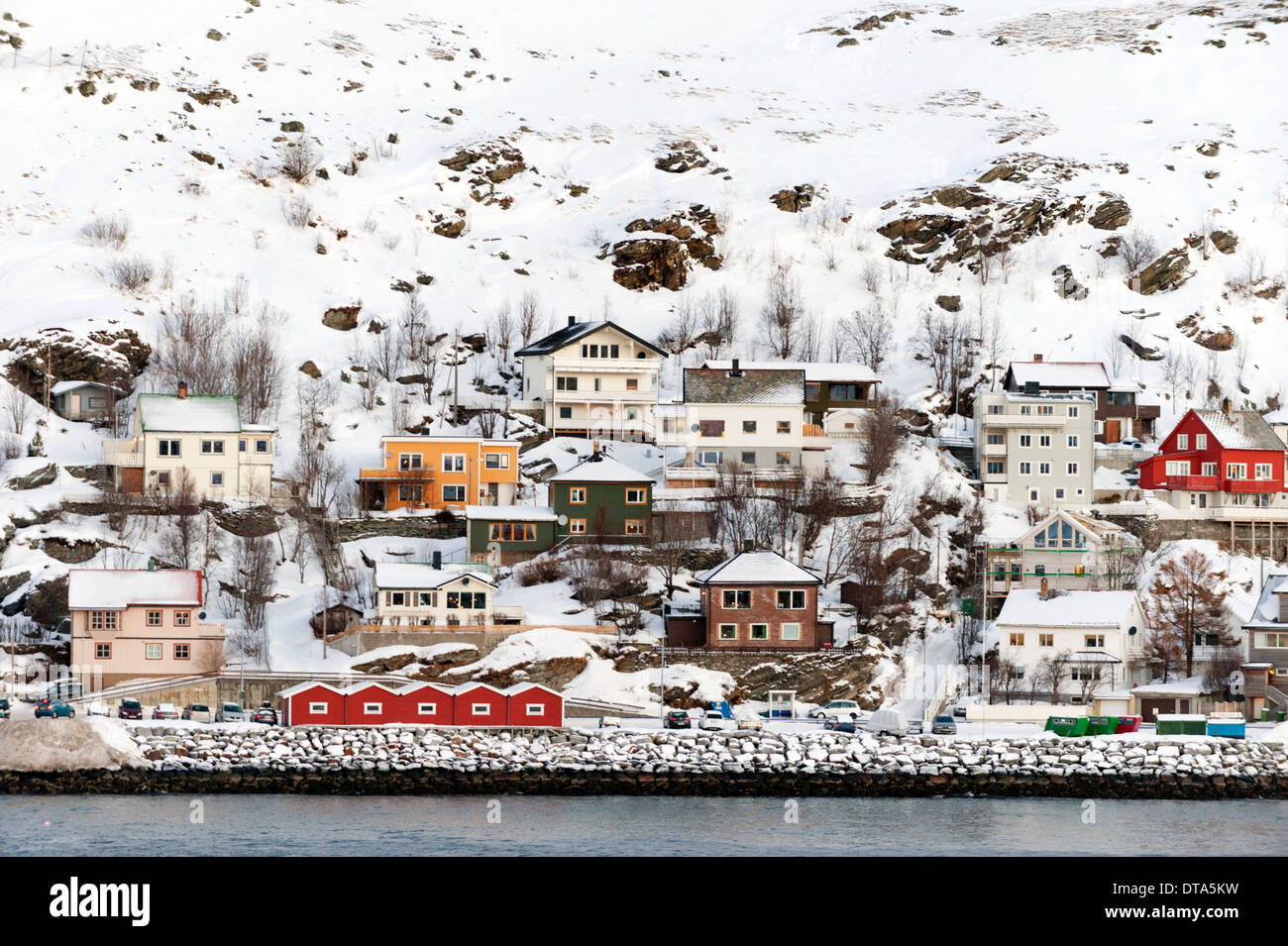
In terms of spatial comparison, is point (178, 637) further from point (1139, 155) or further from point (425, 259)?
point (1139, 155)

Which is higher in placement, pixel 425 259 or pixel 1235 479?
pixel 425 259

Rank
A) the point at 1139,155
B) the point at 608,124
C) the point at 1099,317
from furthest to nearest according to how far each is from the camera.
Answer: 1. the point at 608,124
2. the point at 1139,155
3. the point at 1099,317

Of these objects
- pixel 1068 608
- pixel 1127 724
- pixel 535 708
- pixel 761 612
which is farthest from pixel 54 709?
pixel 1068 608

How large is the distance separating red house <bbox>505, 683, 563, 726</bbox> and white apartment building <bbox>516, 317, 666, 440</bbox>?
32.8 m

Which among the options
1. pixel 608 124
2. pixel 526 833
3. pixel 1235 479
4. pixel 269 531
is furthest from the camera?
pixel 608 124

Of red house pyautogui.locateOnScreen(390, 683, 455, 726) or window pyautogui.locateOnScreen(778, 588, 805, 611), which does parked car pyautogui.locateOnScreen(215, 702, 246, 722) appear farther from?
window pyautogui.locateOnScreen(778, 588, 805, 611)

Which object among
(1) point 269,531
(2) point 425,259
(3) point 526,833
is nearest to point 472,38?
(2) point 425,259

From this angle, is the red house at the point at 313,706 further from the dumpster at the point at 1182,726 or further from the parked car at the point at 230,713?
the dumpster at the point at 1182,726

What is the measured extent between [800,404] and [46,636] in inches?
1357

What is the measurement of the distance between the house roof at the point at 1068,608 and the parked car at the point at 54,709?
30592 millimetres

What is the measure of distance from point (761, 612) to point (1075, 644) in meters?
10.8

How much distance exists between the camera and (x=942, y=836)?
45062mm

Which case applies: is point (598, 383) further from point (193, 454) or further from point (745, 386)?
point (193, 454)

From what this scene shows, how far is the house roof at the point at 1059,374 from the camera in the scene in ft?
293
